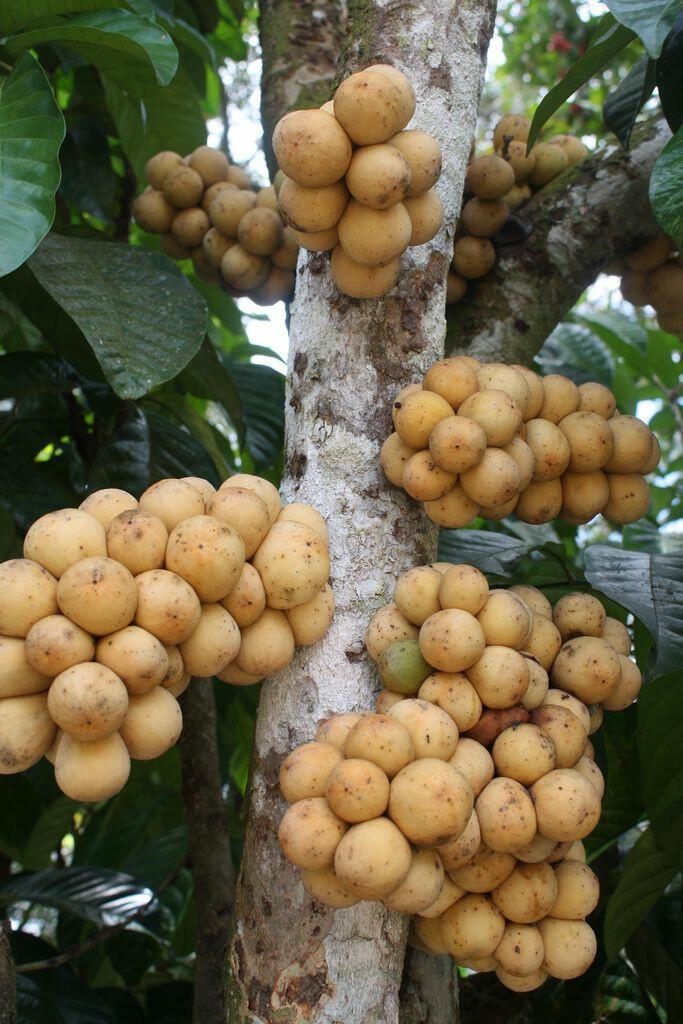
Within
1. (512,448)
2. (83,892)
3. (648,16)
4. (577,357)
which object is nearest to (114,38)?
(648,16)

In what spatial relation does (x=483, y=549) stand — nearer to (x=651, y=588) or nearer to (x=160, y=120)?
(x=651, y=588)

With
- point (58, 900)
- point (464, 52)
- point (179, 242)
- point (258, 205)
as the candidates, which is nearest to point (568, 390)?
point (464, 52)

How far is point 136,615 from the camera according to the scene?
1.00m

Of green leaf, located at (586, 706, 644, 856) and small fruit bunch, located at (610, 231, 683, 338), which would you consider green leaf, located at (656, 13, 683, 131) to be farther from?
green leaf, located at (586, 706, 644, 856)

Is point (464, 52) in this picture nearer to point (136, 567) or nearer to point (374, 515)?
point (374, 515)

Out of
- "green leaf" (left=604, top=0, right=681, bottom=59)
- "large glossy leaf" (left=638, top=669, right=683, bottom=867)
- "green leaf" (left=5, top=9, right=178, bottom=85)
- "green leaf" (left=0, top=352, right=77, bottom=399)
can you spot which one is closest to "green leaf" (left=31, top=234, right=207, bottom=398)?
"green leaf" (left=5, top=9, right=178, bottom=85)

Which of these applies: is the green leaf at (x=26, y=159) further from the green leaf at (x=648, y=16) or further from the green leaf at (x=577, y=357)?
the green leaf at (x=577, y=357)

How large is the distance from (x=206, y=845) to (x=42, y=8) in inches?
62.6

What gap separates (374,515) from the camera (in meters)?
1.29

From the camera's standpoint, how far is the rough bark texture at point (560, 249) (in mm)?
1891

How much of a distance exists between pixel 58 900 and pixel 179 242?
4.77ft

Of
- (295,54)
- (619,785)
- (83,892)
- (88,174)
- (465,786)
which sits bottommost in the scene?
(83,892)

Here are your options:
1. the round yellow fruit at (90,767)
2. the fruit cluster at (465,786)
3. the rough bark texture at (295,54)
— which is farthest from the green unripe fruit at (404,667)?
the rough bark texture at (295,54)

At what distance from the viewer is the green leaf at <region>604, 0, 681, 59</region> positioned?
3.94ft
